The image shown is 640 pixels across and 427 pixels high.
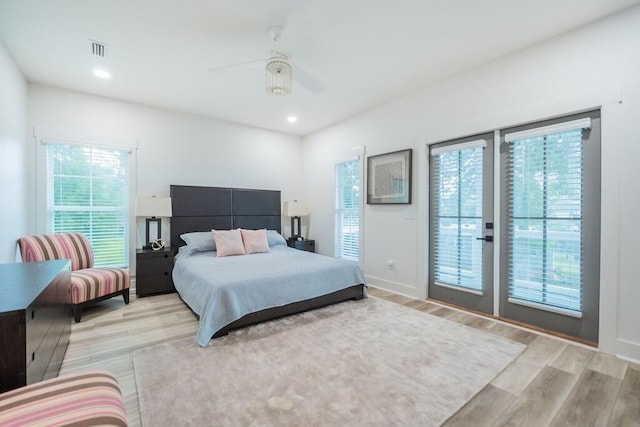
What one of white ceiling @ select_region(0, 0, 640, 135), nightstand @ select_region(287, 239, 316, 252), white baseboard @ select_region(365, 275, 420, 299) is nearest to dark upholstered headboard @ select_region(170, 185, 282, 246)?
nightstand @ select_region(287, 239, 316, 252)

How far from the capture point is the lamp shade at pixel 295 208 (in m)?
5.47

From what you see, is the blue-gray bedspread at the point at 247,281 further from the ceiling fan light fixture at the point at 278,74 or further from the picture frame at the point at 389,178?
the ceiling fan light fixture at the point at 278,74

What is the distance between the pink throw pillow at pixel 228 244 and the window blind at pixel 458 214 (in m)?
2.73

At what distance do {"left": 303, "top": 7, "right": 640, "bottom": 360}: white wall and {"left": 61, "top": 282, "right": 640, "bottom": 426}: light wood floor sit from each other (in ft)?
1.47

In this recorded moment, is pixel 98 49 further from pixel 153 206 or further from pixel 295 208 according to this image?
pixel 295 208

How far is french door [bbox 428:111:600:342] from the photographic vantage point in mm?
2506

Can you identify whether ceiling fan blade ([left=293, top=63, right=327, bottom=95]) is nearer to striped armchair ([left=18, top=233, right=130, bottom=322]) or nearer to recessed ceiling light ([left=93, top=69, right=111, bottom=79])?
recessed ceiling light ([left=93, top=69, right=111, bottom=79])

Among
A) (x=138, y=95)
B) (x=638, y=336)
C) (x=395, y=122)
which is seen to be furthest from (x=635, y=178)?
(x=138, y=95)

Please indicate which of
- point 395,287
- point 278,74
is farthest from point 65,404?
point 395,287

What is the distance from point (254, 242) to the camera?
173 inches

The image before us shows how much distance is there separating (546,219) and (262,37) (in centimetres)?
319

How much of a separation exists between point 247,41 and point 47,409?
2.91 meters

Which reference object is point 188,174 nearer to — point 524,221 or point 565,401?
point 524,221

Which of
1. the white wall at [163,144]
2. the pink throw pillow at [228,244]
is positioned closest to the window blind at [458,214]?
the pink throw pillow at [228,244]
